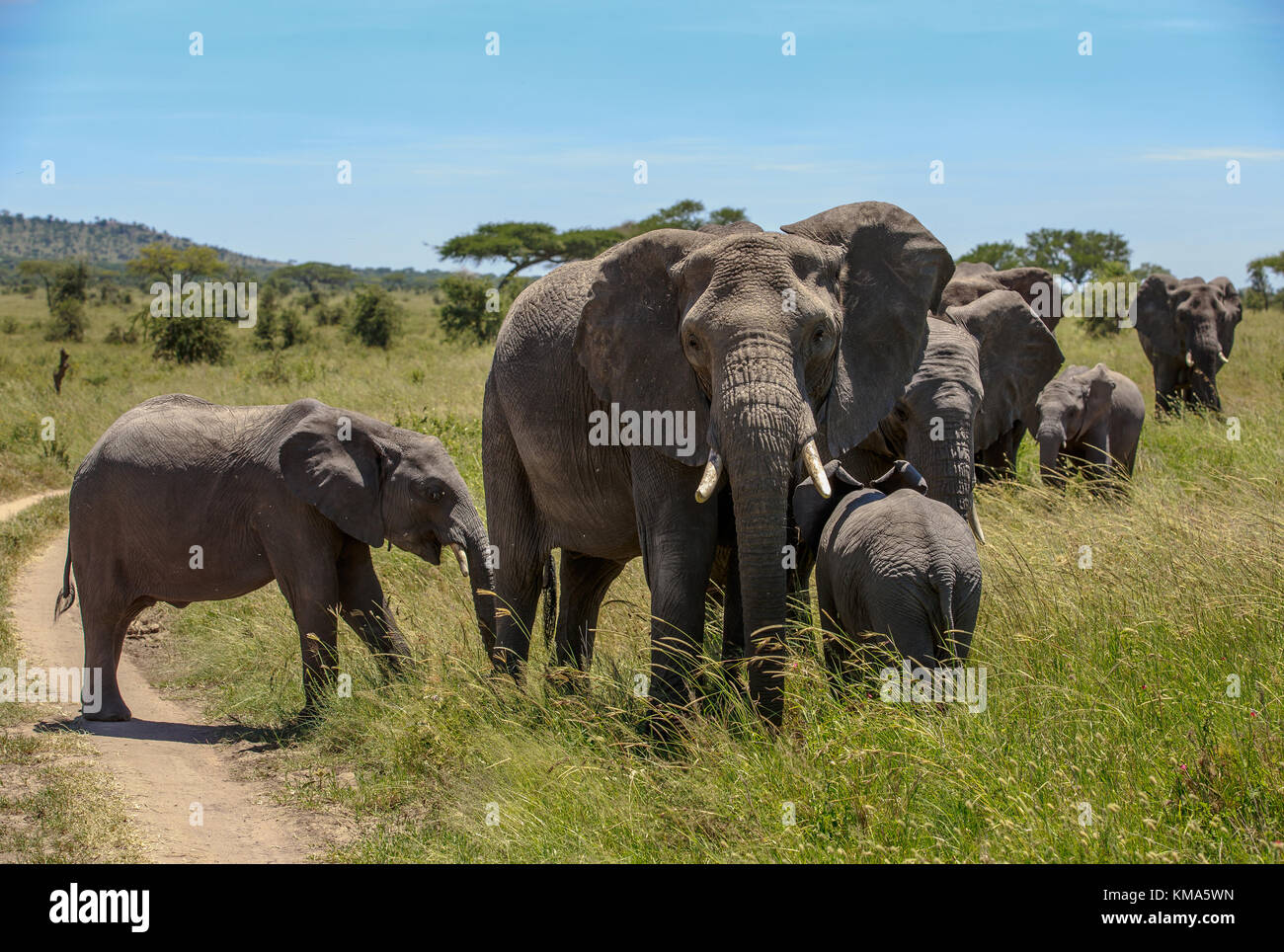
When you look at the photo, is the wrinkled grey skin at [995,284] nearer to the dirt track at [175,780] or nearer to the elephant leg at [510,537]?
the elephant leg at [510,537]

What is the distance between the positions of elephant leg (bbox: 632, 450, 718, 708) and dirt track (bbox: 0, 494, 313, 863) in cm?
167

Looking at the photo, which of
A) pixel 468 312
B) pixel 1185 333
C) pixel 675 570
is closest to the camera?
pixel 675 570

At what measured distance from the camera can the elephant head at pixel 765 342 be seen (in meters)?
4.55

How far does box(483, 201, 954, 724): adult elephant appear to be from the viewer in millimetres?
4578

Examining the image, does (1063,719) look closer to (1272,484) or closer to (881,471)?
(881,471)

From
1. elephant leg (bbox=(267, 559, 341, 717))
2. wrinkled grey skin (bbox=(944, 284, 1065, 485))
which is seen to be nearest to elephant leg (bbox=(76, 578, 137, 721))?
elephant leg (bbox=(267, 559, 341, 717))

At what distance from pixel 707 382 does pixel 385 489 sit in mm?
3034

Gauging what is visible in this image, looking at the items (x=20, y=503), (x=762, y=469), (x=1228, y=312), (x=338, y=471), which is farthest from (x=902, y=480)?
A: (x=1228, y=312)

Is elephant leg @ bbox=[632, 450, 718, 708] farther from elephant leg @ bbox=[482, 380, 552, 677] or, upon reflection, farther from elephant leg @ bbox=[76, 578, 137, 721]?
elephant leg @ bbox=[76, 578, 137, 721]

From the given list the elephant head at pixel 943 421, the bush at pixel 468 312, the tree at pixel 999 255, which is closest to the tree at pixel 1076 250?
the tree at pixel 999 255

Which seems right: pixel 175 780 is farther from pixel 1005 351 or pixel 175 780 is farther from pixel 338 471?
pixel 1005 351

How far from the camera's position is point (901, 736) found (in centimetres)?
447

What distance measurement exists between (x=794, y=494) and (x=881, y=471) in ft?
6.80
